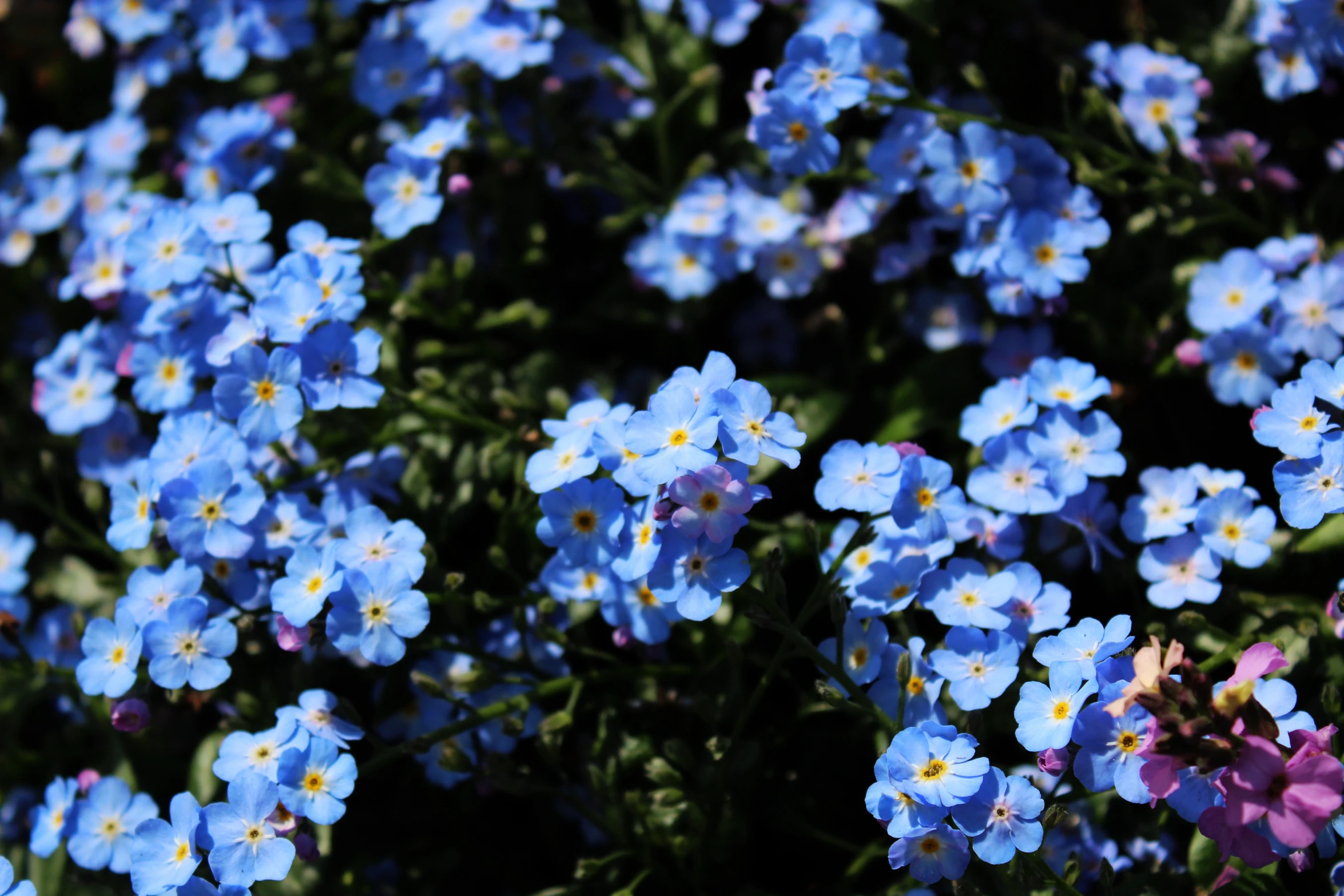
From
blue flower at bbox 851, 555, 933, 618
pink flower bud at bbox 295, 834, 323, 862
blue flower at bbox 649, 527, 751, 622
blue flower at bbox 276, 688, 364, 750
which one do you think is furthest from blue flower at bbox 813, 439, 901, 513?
pink flower bud at bbox 295, 834, 323, 862

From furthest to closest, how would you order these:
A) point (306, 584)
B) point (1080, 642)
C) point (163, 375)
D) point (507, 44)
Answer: point (507, 44) → point (163, 375) → point (306, 584) → point (1080, 642)

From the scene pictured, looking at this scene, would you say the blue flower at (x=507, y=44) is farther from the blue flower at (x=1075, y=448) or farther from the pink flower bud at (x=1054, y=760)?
the pink flower bud at (x=1054, y=760)

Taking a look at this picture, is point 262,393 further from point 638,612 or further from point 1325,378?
point 1325,378

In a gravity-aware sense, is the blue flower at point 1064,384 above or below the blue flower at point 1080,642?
above

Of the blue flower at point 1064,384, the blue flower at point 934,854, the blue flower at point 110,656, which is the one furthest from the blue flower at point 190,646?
the blue flower at point 1064,384

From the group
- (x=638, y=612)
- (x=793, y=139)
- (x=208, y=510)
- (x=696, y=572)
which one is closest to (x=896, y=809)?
(x=696, y=572)

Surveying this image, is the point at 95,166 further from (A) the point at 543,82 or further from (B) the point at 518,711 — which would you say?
(B) the point at 518,711
